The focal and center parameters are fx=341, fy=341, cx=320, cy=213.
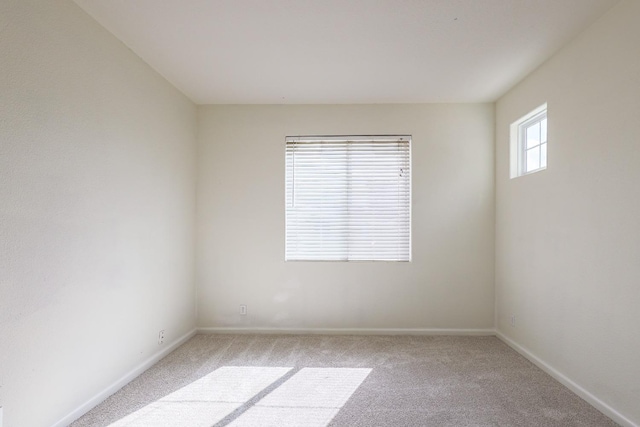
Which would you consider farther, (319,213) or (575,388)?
(319,213)

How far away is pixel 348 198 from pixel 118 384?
279 centimetres

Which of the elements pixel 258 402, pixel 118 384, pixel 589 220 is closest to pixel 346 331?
pixel 258 402

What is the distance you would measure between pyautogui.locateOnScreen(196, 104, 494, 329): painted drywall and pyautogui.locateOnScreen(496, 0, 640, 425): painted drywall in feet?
1.97

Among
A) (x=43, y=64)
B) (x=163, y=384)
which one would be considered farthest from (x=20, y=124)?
(x=163, y=384)

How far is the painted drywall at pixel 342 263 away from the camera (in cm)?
393

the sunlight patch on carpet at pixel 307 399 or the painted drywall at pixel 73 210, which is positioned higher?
the painted drywall at pixel 73 210

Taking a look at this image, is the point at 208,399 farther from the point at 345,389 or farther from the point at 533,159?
the point at 533,159

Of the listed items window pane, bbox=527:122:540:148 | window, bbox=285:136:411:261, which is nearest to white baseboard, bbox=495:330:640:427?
window, bbox=285:136:411:261

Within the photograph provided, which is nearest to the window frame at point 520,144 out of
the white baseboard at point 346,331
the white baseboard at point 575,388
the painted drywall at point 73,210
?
the white baseboard at point 575,388

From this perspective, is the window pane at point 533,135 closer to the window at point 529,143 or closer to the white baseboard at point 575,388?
the window at point 529,143

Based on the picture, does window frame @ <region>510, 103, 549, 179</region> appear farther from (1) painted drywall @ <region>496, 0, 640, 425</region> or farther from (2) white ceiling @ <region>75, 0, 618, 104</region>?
(2) white ceiling @ <region>75, 0, 618, 104</region>

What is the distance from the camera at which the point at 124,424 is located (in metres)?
2.15

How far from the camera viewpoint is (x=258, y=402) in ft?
8.02

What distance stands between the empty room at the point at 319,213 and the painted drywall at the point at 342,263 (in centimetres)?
3
